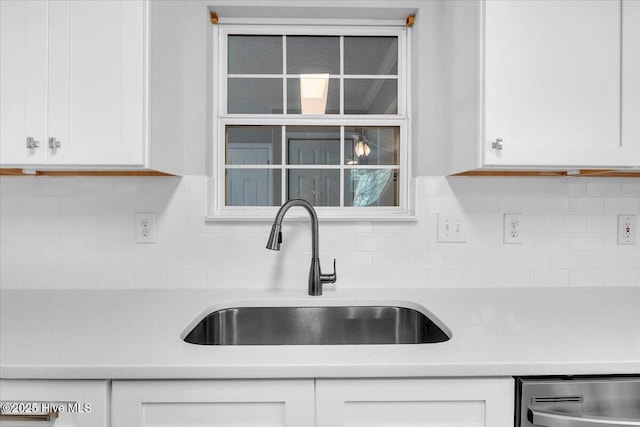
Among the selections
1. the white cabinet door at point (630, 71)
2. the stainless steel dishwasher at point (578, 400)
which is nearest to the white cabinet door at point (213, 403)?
the stainless steel dishwasher at point (578, 400)

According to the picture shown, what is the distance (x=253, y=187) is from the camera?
1810mm

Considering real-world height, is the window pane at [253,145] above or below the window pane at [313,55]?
below

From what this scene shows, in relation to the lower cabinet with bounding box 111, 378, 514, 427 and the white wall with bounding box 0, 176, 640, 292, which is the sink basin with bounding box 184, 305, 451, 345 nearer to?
the white wall with bounding box 0, 176, 640, 292

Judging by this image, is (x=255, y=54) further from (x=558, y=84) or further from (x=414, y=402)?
(x=414, y=402)

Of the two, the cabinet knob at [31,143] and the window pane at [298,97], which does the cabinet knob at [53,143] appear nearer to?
the cabinet knob at [31,143]

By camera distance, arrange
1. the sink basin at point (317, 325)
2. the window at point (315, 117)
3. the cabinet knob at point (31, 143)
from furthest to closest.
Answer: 1. the window at point (315, 117)
2. the sink basin at point (317, 325)
3. the cabinet knob at point (31, 143)

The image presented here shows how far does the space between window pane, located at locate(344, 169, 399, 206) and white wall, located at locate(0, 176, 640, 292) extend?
16 centimetres

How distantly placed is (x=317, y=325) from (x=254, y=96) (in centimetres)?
104

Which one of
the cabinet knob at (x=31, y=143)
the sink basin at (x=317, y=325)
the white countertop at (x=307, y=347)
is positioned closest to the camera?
the white countertop at (x=307, y=347)

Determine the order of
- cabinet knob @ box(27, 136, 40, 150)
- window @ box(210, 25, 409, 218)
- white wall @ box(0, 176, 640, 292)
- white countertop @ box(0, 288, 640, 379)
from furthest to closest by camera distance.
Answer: window @ box(210, 25, 409, 218)
white wall @ box(0, 176, 640, 292)
cabinet knob @ box(27, 136, 40, 150)
white countertop @ box(0, 288, 640, 379)

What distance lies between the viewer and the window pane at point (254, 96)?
1.82m

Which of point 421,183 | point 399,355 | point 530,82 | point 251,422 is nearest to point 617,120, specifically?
point 530,82

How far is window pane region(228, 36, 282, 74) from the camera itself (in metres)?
1.82

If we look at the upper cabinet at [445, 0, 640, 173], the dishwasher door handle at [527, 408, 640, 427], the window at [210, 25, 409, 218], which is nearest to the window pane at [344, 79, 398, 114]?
the window at [210, 25, 409, 218]
